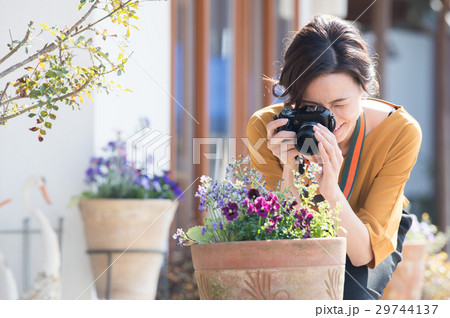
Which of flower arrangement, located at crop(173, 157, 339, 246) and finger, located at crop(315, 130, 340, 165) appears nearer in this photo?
flower arrangement, located at crop(173, 157, 339, 246)

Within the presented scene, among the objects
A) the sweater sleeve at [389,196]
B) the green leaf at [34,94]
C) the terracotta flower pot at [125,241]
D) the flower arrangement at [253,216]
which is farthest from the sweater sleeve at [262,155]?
the terracotta flower pot at [125,241]

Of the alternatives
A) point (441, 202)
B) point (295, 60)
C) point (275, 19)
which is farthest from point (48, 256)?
point (441, 202)

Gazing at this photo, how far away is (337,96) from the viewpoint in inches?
72.1

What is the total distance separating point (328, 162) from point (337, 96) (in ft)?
0.77

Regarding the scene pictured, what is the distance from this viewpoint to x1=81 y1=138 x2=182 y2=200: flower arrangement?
306 cm

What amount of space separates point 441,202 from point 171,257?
321 cm

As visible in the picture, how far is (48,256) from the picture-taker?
9.11 feet

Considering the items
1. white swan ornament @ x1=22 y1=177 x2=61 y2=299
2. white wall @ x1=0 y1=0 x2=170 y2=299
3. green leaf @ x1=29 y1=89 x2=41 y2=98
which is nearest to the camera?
green leaf @ x1=29 y1=89 x2=41 y2=98

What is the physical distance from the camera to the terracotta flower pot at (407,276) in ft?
10.3

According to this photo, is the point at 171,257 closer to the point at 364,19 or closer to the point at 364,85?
the point at 364,85

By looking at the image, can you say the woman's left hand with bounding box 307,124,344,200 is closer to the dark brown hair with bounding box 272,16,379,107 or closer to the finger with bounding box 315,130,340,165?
the finger with bounding box 315,130,340,165

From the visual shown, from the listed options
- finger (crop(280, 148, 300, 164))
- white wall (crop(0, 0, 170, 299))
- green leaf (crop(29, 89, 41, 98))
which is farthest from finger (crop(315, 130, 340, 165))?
white wall (crop(0, 0, 170, 299))

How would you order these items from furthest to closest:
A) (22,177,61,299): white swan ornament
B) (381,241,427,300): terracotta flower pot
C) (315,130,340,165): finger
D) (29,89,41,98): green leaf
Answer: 1. (381,241,427,300): terracotta flower pot
2. (22,177,61,299): white swan ornament
3. (315,130,340,165): finger
4. (29,89,41,98): green leaf

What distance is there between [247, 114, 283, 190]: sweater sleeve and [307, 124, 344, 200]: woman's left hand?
245mm
